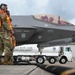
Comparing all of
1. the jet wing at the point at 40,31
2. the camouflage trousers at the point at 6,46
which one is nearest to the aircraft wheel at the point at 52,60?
the jet wing at the point at 40,31

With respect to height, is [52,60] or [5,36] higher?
[5,36]

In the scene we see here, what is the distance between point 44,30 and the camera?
59.1ft

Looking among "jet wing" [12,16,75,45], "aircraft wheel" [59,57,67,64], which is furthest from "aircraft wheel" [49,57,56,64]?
"jet wing" [12,16,75,45]

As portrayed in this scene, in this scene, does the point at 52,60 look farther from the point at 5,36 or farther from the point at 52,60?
the point at 5,36

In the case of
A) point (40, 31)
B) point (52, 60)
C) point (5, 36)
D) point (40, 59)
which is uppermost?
point (40, 31)

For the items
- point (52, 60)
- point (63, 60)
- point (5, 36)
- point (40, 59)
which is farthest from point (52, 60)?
point (5, 36)

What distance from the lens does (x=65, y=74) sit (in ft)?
6.95

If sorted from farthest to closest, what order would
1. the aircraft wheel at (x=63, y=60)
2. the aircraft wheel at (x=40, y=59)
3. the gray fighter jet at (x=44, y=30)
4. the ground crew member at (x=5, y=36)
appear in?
the aircraft wheel at (x=63, y=60) < the aircraft wheel at (x=40, y=59) < the gray fighter jet at (x=44, y=30) < the ground crew member at (x=5, y=36)

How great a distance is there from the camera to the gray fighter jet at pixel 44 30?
57.3ft

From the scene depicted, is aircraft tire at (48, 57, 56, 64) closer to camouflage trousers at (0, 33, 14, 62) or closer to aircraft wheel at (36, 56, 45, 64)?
aircraft wheel at (36, 56, 45, 64)

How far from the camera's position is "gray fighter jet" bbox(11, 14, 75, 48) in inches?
688

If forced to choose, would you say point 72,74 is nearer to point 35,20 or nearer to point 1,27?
point 1,27

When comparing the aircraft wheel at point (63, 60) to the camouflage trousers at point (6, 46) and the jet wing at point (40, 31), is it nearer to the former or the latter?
the jet wing at point (40, 31)

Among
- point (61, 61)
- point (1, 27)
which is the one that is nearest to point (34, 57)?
point (61, 61)
